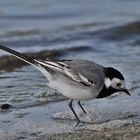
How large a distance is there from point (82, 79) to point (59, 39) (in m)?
6.76

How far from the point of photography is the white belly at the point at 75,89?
7691 mm

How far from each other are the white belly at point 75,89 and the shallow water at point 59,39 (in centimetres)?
43

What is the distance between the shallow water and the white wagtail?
481mm

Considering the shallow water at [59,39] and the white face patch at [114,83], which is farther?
the shallow water at [59,39]

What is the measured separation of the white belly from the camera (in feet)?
25.2

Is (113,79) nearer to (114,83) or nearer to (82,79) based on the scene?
(114,83)

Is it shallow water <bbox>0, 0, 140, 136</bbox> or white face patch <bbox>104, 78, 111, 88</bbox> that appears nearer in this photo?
white face patch <bbox>104, 78, 111, 88</bbox>

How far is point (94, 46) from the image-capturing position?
45.1 feet

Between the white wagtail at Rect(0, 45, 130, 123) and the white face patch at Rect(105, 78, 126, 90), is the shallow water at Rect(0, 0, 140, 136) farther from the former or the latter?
the white face patch at Rect(105, 78, 126, 90)

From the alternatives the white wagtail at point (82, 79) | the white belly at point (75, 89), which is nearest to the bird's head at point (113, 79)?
the white wagtail at point (82, 79)

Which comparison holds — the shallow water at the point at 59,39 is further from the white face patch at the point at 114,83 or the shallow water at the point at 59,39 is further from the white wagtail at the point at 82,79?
the white face patch at the point at 114,83

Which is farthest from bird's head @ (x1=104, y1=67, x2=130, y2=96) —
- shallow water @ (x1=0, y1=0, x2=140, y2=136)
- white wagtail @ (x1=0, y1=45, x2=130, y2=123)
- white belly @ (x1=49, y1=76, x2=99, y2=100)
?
shallow water @ (x1=0, y1=0, x2=140, y2=136)

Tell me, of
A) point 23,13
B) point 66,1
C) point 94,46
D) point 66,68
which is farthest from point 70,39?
point 66,68

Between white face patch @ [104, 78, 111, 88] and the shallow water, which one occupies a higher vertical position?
white face patch @ [104, 78, 111, 88]
